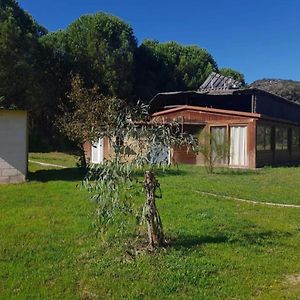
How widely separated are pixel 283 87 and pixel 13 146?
40.5 meters

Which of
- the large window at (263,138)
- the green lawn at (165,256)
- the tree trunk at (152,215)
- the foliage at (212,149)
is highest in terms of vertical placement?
the large window at (263,138)

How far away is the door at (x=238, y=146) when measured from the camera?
2258cm

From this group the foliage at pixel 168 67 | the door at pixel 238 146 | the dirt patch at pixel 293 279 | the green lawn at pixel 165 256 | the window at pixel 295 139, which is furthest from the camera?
the foliage at pixel 168 67

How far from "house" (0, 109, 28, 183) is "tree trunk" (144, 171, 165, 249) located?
8.70 metres

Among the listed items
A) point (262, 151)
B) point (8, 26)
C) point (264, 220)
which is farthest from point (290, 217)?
point (8, 26)

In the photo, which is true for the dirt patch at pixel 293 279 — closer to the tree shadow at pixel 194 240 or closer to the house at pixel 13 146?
the tree shadow at pixel 194 240

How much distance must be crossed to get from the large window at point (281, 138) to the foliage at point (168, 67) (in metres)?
14.1

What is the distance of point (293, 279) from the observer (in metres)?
5.20

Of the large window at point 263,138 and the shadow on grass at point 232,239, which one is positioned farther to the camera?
the large window at point 263,138

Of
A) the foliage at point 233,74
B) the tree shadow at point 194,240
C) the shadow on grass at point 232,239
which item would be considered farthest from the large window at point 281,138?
the foliage at point 233,74

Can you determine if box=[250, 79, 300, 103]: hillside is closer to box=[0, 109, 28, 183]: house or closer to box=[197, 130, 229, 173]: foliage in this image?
box=[197, 130, 229, 173]: foliage

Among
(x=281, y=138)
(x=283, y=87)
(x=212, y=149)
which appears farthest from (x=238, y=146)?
(x=283, y=87)

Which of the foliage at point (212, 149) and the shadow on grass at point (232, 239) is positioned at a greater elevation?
the foliage at point (212, 149)

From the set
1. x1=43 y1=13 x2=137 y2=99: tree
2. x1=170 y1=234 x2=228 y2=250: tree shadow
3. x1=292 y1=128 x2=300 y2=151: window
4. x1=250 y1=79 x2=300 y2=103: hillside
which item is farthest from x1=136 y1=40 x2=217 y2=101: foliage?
x1=170 y1=234 x2=228 y2=250: tree shadow
